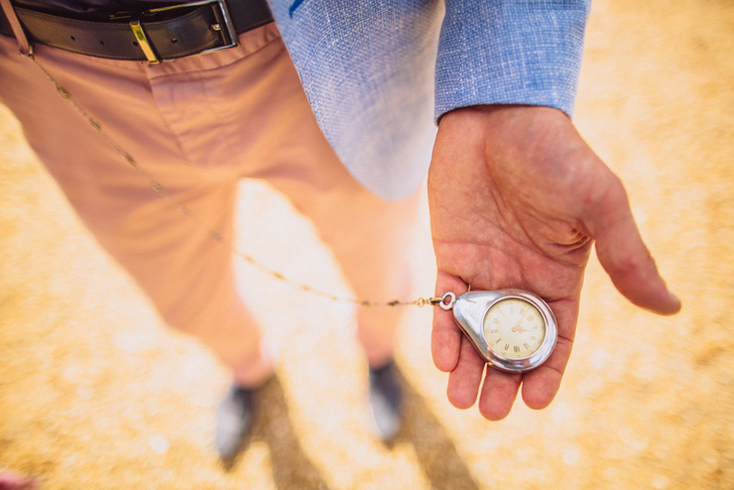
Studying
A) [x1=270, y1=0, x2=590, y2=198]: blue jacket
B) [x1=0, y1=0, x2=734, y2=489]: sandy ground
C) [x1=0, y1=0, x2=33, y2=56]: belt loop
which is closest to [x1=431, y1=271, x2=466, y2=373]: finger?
[x1=270, y1=0, x2=590, y2=198]: blue jacket

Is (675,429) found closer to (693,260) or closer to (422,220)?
(693,260)

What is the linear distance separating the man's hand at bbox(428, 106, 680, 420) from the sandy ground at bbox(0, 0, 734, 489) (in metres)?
1.10

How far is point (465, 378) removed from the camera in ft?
3.95

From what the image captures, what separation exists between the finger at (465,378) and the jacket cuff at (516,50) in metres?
0.79

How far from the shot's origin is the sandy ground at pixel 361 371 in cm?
202

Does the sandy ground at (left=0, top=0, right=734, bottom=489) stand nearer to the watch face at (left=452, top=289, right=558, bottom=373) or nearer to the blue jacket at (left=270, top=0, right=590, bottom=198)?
the watch face at (left=452, top=289, right=558, bottom=373)

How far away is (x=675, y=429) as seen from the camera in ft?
6.56

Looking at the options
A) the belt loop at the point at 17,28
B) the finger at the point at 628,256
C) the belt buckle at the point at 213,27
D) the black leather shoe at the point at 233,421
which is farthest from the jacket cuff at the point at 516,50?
the black leather shoe at the point at 233,421

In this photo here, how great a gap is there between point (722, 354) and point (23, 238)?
16.2 ft

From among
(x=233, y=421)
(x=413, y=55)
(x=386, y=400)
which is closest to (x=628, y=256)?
(x=413, y=55)

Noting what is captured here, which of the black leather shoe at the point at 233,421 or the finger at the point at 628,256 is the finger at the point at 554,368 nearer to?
the finger at the point at 628,256

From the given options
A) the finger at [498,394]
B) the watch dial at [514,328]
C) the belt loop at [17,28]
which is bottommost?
the finger at [498,394]

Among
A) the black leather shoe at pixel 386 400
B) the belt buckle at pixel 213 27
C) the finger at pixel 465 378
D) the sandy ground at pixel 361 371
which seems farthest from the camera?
the black leather shoe at pixel 386 400

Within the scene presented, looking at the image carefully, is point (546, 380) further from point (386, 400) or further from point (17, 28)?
point (17, 28)
